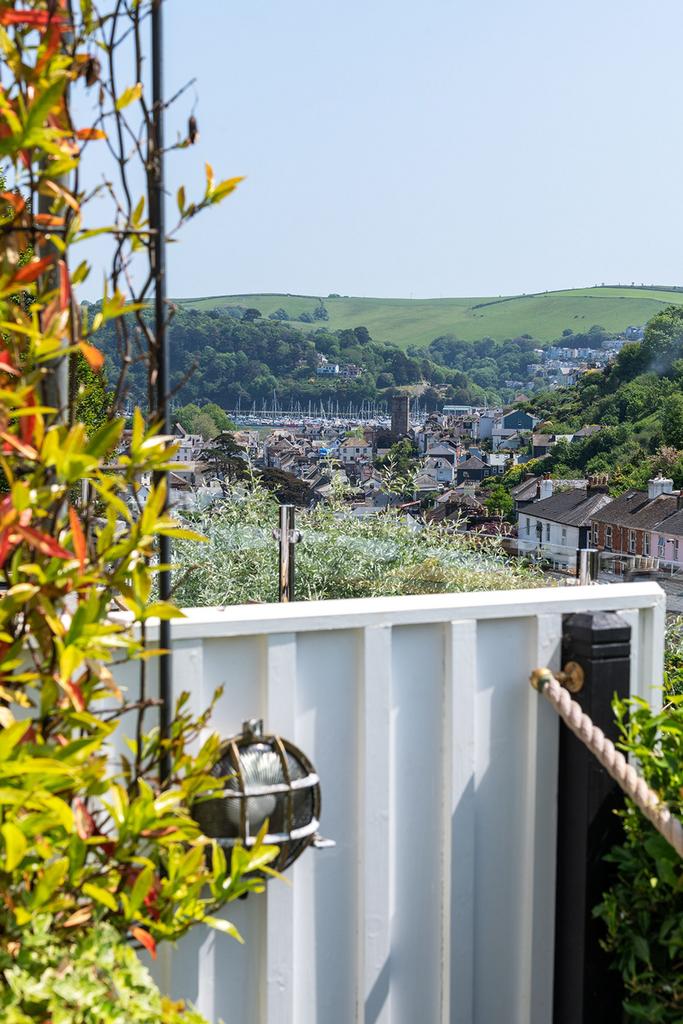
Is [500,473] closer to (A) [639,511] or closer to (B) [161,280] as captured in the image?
(A) [639,511]

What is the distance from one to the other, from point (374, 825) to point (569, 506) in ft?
96.8

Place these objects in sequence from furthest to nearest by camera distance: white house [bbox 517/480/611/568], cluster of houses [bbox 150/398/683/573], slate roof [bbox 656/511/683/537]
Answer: slate roof [bbox 656/511/683/537] → white house [bbox 517/480/611/568] → cluster of houses [bbox 150/398/683/573]

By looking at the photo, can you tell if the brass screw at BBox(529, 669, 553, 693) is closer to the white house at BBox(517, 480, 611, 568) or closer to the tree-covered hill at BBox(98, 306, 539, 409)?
the tree-covered hill at BBox(98, 306, 539, 409)

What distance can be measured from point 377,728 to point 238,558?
1.93 meters

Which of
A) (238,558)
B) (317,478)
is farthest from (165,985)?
(317,478)

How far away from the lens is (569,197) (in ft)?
187

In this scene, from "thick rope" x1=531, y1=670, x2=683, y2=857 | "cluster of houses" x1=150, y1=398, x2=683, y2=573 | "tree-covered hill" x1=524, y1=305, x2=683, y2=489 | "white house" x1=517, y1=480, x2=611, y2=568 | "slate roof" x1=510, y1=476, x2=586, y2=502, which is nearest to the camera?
"thick rope" x1=531, y1=670, x2=683, y2=857

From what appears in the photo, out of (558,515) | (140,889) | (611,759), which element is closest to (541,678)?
(611,759)

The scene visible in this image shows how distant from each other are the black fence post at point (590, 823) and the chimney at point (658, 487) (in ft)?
107

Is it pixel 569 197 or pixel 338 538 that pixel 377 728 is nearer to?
pixel 338 538

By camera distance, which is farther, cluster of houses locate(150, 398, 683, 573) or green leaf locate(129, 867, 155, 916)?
cluster of houses locate(150, 398, 683, 573)

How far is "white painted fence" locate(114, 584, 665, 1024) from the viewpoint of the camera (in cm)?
121

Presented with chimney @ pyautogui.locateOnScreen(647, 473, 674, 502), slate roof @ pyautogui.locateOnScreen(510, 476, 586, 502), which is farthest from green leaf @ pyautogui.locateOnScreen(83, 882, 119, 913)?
chimney @ pyautogui.locateOnScreen(647, 473, 674, 502)

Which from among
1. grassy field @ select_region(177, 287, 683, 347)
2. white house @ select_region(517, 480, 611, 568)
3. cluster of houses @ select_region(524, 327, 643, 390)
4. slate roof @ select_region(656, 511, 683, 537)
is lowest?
slate roof @ select_region(656, 511, 683, 537)
